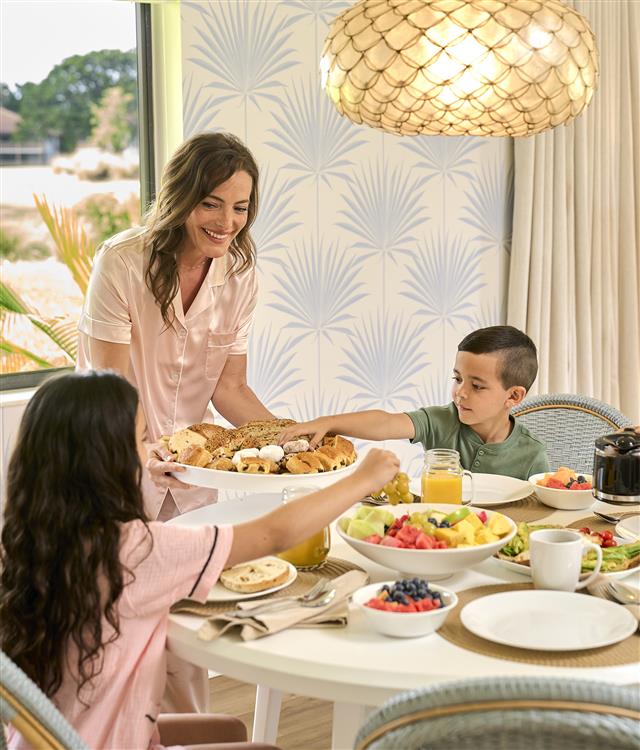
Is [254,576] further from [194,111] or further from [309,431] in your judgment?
[194,111]

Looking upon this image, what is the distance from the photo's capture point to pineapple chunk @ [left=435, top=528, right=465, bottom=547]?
1.60 m

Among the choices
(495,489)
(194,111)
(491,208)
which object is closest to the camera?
(495,489)

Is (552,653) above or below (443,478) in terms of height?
below

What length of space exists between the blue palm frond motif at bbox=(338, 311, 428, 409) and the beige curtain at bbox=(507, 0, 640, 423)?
459 mm

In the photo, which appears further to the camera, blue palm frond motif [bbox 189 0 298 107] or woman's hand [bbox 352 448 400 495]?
blue palm frond motif [bbox 189 0 298 107]

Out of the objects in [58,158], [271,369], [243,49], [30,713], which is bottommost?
[30,713]

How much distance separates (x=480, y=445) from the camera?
7.94ft

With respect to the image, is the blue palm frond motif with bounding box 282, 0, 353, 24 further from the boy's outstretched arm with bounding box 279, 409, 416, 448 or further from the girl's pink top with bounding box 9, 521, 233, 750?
the girl's pink top with bounding box 9, 521, 233, 750

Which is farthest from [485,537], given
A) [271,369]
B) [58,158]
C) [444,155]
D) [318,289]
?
[444,155]

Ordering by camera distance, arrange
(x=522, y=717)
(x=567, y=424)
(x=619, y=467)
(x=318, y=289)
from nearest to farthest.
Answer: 1. (x=522, y=717)
2. (x=619, y=467)
3. (x=567, y=424)
4. (x=318, y=289)

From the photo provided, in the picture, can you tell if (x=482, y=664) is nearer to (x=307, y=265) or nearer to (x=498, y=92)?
(x=498, y=92)

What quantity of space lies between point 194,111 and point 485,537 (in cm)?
190

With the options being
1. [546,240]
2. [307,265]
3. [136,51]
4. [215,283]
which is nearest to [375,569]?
[215,283]

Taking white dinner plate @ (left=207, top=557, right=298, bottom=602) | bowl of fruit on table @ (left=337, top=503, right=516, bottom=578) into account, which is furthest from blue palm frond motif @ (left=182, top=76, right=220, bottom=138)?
white dinner plate @ (left=207, top=557, right=298, bottom=602)
